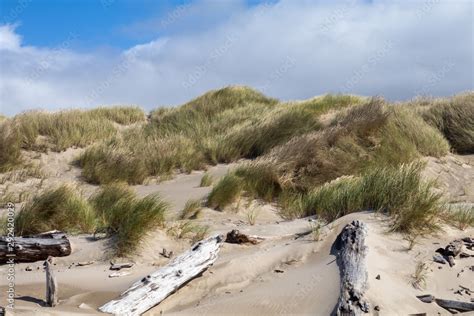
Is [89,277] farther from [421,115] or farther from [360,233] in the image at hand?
[421,115]

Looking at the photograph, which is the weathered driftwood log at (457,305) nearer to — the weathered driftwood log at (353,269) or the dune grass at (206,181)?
the weathered driftwood log at (353,269)

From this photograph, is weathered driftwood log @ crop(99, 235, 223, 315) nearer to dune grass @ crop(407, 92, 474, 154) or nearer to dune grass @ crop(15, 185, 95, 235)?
dune grass @ crop(15, 185, 95, 235)

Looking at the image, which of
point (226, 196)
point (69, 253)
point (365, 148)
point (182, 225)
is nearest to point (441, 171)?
point (365, 148)

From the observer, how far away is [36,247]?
6660 millimetres

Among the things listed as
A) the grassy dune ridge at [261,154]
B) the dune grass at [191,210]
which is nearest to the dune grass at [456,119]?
the grassy dune ridge at [261,154]

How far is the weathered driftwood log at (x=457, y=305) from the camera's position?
4.80 metres

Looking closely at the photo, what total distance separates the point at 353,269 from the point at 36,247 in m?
3.64

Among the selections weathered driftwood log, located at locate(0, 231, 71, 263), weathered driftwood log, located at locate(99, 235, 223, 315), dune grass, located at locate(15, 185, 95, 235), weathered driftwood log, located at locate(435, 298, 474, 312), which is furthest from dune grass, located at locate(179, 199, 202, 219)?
weathered driftwood log, located at locate(435, 298, 474, 312)

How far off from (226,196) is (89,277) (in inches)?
129

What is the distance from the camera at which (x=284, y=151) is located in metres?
10.6

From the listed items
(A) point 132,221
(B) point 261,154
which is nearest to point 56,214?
(A) point 132,221

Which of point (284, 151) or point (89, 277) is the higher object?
point (284, 151)

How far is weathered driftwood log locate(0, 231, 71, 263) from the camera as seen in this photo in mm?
Result: 6531

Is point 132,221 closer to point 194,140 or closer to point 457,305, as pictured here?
point 457,305
